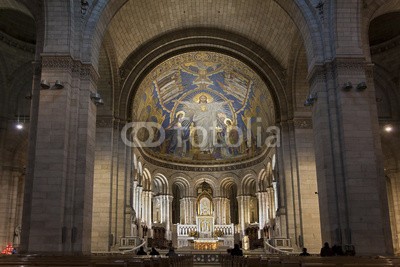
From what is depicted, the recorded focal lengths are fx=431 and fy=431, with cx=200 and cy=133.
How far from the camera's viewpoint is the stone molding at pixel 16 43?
23.2m

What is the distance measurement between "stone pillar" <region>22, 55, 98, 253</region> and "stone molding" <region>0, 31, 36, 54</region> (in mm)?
10357

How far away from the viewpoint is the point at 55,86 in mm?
14406

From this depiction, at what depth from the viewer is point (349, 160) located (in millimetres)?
13930

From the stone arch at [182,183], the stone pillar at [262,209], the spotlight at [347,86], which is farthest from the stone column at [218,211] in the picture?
the spotlight at [347,86]

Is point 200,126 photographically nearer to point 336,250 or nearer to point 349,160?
point 349,160

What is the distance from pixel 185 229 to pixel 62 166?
21257mm

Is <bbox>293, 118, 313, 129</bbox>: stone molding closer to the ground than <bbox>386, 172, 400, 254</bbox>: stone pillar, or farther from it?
farther from it

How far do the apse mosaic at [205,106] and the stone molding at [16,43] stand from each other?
21.2 feet

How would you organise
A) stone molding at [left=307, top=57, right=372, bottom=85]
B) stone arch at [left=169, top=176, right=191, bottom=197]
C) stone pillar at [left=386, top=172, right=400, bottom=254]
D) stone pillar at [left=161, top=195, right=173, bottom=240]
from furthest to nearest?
stone arch at [left=169, top=176, right=191, bottom=197], stone pillar at [left=161, top=195, right=173, bottom=240], stone pillar at [left=386, top=172, right=400, bottom=254], stone molding at [left=307, top=57, right=372, bottom=85]

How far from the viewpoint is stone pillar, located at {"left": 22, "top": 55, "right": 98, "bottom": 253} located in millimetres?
13523

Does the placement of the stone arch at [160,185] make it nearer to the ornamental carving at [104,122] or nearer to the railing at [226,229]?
the railing at [226,229]

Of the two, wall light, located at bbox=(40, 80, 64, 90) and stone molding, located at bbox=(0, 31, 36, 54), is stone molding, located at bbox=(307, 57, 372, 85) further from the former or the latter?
stone molding, located at bbox=(0, 31, 36, 54)

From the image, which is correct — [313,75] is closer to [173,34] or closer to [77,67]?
[77,67]

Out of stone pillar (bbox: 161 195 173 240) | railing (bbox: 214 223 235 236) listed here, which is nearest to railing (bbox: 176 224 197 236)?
stone pillar (bbox: 161 195 173 240)
